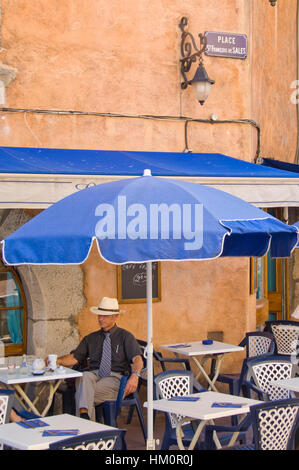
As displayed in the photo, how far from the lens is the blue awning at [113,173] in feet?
28.0

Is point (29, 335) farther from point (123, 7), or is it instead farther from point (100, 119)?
point (123, 7)

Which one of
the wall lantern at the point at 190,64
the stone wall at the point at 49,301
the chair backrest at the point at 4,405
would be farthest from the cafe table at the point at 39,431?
the wall lantern at the point at 190,64

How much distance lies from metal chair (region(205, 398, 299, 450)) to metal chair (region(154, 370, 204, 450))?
2.41ft

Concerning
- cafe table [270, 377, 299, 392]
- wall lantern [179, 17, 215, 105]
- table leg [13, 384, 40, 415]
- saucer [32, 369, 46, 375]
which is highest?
wall lantern [179, 17, 215, 105]

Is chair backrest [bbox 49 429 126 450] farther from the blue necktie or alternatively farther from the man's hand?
the blue necktie

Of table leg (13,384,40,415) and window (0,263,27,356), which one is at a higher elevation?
window (0,263,27,356)

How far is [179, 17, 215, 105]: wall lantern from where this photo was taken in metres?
10.9

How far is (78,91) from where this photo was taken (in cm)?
1060

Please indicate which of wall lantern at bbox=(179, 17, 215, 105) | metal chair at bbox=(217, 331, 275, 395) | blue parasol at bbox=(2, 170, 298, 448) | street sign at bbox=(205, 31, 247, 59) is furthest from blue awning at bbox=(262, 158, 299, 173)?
blue parasol at bbox=(2, 170, 298, 448)

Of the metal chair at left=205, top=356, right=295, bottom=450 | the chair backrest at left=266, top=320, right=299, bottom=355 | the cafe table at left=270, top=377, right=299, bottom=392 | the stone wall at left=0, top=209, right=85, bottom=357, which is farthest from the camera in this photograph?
the chair backrest at left=266, top=320, right=299, bottom=355

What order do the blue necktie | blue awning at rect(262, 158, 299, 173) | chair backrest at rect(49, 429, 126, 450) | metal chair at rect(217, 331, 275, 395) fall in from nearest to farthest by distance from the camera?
chair backrest at rect(49, 429, 126, 450), the blue necktie, metal chair at rect(217, 331, 275, 395), blue awning at rect(262, 158, 299, 173)

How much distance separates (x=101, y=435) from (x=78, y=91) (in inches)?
248

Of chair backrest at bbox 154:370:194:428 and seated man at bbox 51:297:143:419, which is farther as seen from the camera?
seated man at bbox 51:297:143:419
